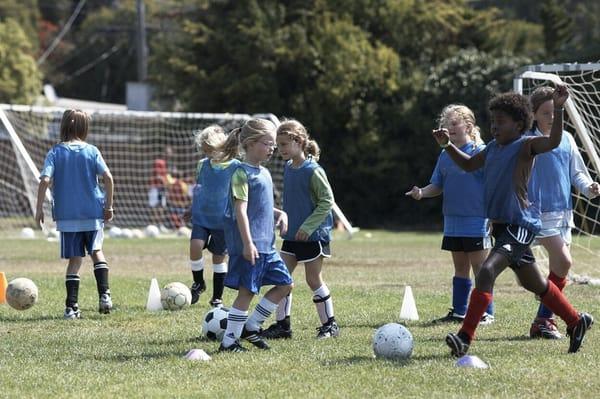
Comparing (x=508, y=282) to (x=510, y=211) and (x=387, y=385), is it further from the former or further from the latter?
(x=387, y=385)

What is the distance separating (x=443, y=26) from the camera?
29.2 metres

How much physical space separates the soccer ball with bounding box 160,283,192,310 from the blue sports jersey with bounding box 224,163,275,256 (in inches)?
94.9

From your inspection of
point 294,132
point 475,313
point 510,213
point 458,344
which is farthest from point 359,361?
point 294,132

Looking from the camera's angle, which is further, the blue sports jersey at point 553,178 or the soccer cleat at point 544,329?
the blue sports jersey at point 553,178

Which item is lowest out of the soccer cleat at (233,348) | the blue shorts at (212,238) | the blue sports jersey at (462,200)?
the soccer cleat at (233,348)

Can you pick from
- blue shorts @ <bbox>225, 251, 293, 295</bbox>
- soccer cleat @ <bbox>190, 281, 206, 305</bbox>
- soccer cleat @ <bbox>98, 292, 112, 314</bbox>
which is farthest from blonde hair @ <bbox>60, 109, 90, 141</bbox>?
blue shorts @ <bbox>225, 251, 293, 295</bbox>

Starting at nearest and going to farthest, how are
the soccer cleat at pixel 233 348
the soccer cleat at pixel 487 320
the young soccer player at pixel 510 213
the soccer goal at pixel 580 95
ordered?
the young soccer player at pixel 510 213
the soccer cleat at pixel 233 348
the soccer cleat at pixel 487 320
the soccer goal at pixel 580 95

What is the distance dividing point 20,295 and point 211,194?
6.74 ft

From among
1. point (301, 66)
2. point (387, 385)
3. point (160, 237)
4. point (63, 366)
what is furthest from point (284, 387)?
point (301, 66)

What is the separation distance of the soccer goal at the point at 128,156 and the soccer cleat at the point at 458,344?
56.7 feet

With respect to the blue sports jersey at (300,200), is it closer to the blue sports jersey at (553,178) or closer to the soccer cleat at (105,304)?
the blue sports jersey at (553,178)

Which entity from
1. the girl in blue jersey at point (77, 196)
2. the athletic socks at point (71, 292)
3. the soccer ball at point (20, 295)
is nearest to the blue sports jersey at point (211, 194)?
the girl in blue jersey at point (77, 196)

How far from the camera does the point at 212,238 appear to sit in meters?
10.1

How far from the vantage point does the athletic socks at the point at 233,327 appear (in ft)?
23.3
